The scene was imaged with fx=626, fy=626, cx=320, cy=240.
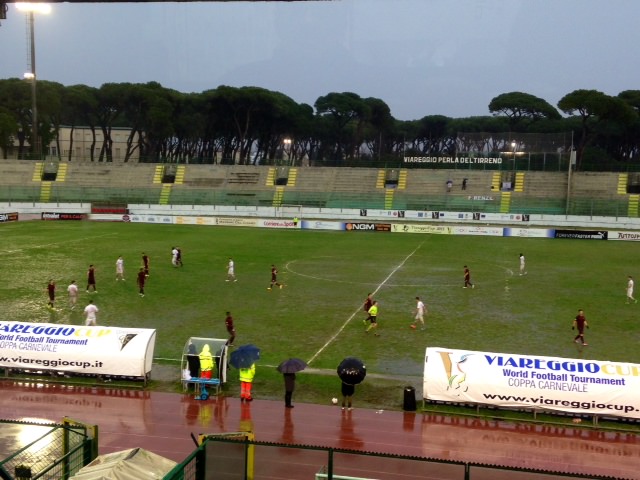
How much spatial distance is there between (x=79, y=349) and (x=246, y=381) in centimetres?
508

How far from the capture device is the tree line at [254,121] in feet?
288

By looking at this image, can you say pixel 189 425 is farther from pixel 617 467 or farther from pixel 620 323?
pixel 620 323

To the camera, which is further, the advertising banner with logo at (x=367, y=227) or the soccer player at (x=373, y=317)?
the advertising banner with logo at (x=367, y=227)

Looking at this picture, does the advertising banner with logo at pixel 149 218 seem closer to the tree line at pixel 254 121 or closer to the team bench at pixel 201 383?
the tree line at pixel 254 121

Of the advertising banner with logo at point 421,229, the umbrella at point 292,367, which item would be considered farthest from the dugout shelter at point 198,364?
the advertising banner with logo at point 421,229

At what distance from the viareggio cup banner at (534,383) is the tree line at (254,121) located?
210ft

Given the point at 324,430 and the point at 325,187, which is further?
the point at 325,187

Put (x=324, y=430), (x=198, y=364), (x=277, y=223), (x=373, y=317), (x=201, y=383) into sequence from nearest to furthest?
(x=324, y=430) → (x=201, y=383) → (x=198, y=364) → (x=373, y=317) → (x=277, y=223)

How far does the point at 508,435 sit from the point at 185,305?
16.1 metres

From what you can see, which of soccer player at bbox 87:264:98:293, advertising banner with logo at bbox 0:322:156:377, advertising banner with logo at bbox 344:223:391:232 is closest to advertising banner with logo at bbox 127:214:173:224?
advertising banner with logo at bbox 344:223:391:232

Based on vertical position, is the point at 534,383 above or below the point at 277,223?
above

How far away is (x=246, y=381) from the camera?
53.0ft

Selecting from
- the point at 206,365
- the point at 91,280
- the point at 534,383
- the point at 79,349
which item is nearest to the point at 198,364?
the point at 206,365

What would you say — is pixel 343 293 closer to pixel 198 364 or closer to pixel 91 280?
pixel 91 280
